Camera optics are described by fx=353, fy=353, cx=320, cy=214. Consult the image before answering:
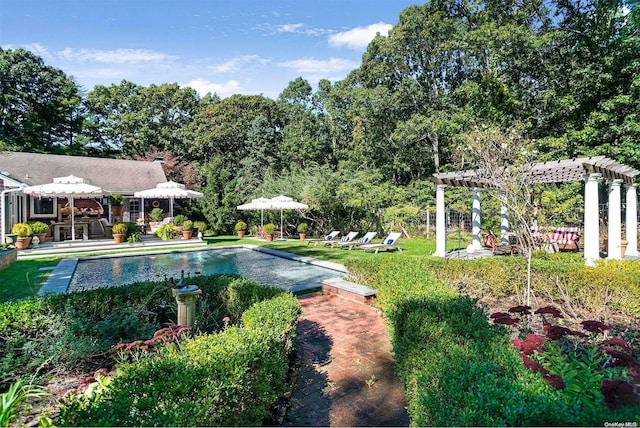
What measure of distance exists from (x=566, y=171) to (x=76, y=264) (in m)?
16.3

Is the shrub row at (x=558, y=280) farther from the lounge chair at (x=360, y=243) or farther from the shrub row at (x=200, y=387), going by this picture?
the lounge chair at (x=360, y=243)

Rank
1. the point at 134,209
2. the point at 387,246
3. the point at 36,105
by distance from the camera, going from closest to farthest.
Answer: the point at 387,246 < the point at 134,209 < the point at 36,105

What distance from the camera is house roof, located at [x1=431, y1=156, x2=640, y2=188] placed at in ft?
31.4

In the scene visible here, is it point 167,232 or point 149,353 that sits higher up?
point 167,232

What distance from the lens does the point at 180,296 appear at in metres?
4.80

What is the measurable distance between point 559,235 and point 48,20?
16005mm

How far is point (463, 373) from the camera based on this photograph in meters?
2.60

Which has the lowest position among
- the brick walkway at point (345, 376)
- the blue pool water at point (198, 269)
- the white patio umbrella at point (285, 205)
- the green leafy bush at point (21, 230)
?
the brick walkway at point (345, 376)

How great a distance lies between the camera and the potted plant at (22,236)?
1505cm

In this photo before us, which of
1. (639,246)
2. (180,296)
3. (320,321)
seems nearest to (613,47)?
(639,246)

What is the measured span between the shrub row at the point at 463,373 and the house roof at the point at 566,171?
5594 millimetres

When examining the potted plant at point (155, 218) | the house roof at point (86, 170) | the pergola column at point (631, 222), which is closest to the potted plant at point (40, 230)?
the house roof at point (86, 170)

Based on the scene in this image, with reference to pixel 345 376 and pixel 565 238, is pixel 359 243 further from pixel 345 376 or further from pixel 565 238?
pixel 345 376

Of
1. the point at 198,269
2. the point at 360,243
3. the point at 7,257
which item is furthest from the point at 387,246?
the point at 7,257
